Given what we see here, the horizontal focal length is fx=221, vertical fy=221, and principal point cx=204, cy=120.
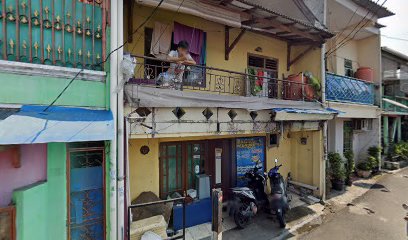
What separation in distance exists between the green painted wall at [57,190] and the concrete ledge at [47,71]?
130 cm

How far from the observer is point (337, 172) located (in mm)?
10531

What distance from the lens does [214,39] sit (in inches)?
314

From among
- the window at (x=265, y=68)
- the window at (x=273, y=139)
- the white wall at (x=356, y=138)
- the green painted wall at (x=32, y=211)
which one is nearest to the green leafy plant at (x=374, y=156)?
the white wall at (x=356, y=138)

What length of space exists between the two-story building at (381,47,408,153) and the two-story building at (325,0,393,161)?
287 cm

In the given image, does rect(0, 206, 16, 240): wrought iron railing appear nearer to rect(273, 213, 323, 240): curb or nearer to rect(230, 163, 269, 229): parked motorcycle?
rect(230, 163, 269, 229): parked motorcycle

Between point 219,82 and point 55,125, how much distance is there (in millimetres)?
5288

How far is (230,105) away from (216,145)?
257cm

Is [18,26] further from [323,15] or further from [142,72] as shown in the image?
[323,15]

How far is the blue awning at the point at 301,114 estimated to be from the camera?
7203 millimetres

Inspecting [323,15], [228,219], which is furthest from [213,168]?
[323,15]

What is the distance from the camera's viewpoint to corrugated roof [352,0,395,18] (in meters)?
11.0

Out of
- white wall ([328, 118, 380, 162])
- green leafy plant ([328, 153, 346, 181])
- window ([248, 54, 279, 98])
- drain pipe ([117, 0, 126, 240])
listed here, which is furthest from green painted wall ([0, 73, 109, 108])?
white wall ([328, 118, 380, 162])

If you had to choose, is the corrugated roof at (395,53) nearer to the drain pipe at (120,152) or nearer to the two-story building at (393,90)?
the two-story building at (393,90)

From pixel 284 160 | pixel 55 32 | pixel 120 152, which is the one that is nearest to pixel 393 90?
pixel 284 160
